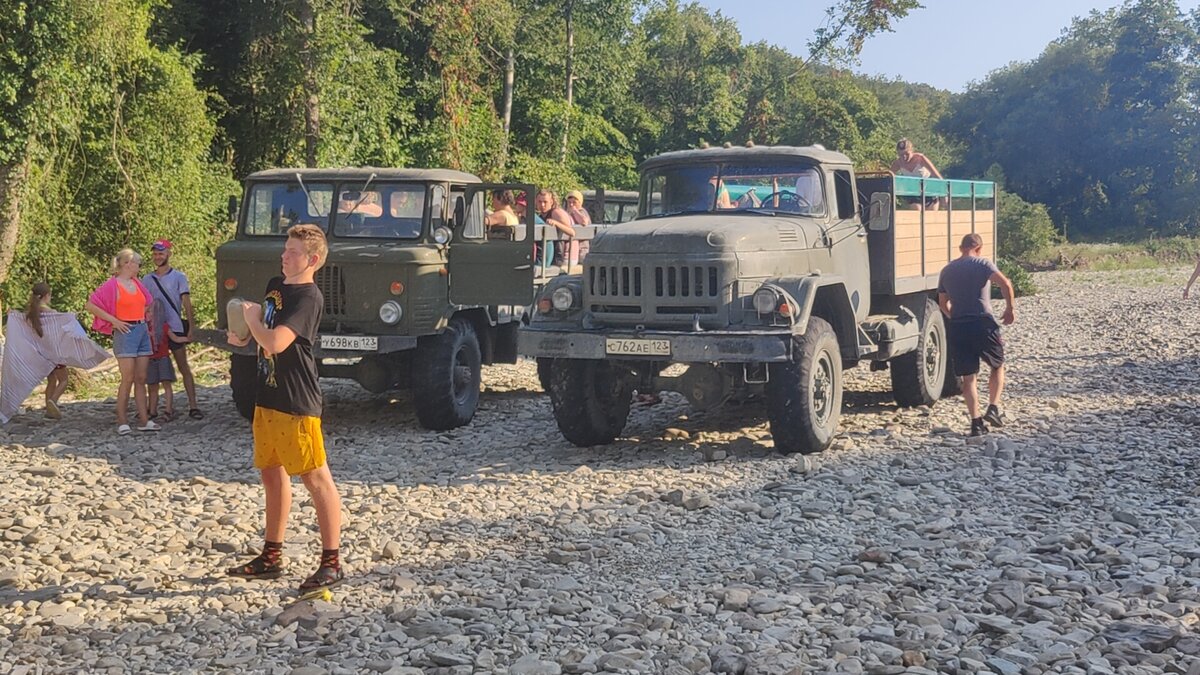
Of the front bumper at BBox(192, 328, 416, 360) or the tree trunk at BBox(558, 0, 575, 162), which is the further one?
the tree trunk at BBox(558, 0, 575, 162)

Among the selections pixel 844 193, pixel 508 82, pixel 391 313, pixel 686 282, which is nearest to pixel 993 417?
pixel 844 193

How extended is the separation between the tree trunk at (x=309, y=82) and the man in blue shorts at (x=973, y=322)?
13206 millimetres

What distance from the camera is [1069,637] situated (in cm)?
535

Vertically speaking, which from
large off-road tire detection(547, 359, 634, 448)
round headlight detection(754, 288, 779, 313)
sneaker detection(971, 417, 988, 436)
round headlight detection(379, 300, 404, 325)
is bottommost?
sneaker detection(971, 417, 988, 436)

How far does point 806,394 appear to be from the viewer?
8969 millimetres

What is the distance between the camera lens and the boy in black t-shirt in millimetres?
5852

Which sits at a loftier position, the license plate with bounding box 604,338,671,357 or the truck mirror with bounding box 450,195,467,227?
the truck mirror with bounding box 450,195,467,227

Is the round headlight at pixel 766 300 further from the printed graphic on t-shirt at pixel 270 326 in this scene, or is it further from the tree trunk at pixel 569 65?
the tree trunk at pixel 569 65

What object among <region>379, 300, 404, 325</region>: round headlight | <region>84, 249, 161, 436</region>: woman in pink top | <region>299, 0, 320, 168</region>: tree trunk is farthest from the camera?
<region>299, 0, 320, 168</region>: tree trunk

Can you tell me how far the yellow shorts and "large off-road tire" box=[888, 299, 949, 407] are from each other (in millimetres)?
6854

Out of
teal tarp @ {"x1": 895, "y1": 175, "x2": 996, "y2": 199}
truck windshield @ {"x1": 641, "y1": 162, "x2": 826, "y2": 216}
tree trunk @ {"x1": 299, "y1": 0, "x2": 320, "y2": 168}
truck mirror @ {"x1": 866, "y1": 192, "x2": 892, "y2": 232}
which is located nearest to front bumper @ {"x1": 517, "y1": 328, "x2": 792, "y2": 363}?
truck windshield @ {"x1": 641, "y1": 162, "x2": 826, "y2": 216}

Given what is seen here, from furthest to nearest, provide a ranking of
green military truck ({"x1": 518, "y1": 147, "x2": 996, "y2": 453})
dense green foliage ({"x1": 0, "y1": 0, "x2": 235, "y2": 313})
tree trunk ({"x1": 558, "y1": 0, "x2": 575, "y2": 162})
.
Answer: tree trunk ({"x1": 558, "y1": 0, "x2": 575, "y2": 162})
dense green foliage ({"x1": 0, "y1": 0, "x2": 235, "y2": 313})
green military truck ({"x1": 518, "y1": 147, "x2": 996, "y2": 453})

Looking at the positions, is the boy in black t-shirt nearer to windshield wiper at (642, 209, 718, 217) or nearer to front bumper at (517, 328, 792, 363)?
front bumper at (517, 328, 792, 363)

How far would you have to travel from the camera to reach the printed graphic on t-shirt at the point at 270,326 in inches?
230
